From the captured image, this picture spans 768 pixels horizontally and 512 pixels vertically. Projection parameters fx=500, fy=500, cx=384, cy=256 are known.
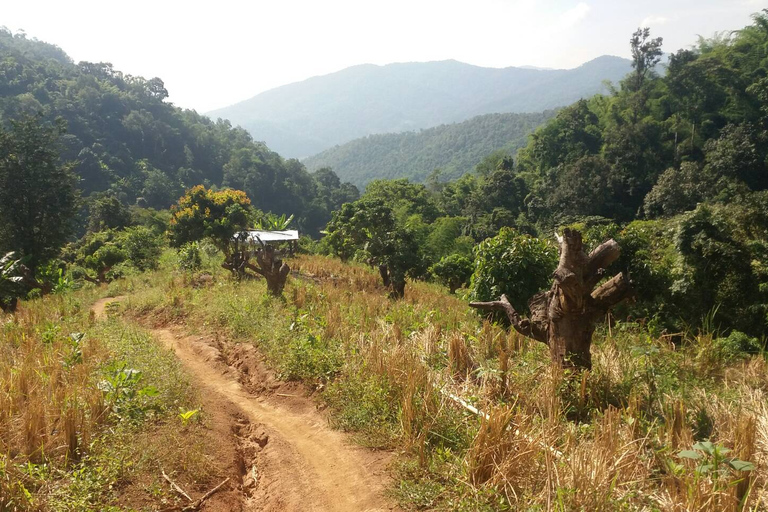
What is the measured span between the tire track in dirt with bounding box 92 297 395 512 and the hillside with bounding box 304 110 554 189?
112886 millimetres

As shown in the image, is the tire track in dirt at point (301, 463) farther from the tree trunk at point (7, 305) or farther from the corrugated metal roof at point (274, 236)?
the corrugated metal roof at point (274, 236)

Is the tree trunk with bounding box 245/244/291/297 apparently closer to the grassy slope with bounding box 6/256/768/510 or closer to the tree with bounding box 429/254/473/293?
the grassy slope with bounding box 6/256/768/510

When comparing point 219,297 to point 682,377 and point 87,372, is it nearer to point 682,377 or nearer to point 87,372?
point 87,372

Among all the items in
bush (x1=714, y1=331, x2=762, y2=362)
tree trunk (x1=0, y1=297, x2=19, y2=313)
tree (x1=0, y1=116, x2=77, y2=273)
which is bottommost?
bush (x1=714, y1=331, x2=762, y2=362)

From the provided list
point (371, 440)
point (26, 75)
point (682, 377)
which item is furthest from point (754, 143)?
point (26, 75)

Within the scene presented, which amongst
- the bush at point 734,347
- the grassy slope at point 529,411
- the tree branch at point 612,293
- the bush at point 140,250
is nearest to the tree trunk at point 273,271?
the grassy slope at point 529,411

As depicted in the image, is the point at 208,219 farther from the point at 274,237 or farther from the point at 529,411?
the point at 529,411

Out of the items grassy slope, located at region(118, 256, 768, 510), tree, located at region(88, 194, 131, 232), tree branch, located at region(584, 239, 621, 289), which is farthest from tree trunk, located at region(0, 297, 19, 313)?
tree, located at region(88, 194, 131, 232)

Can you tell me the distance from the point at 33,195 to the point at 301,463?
57.0 feet

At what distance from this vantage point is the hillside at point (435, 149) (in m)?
126

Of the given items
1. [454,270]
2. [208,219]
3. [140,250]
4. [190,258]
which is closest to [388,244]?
[454,270]

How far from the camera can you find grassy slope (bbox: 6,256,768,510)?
10.9ft

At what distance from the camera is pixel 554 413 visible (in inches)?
167

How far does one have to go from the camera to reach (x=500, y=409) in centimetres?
383
